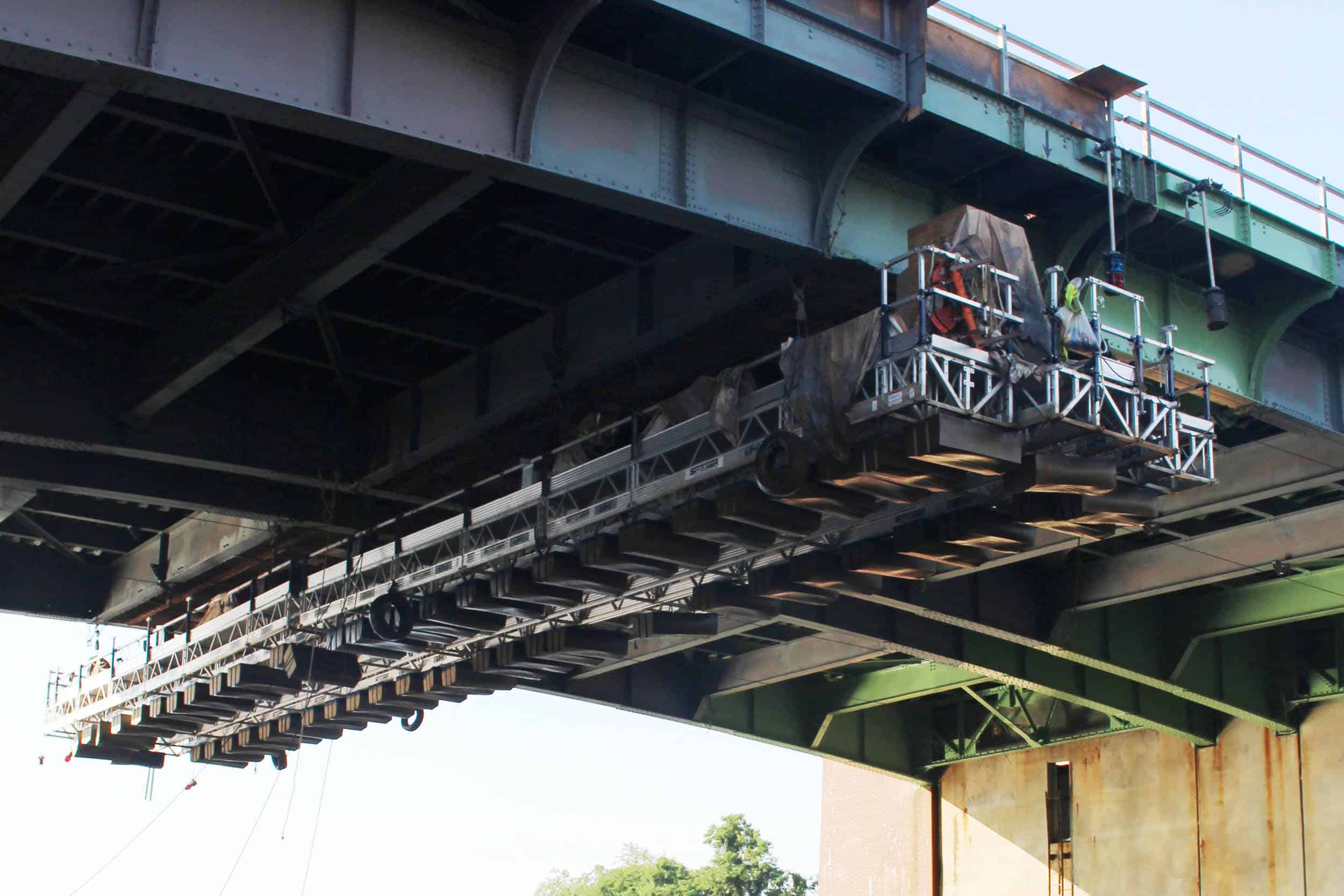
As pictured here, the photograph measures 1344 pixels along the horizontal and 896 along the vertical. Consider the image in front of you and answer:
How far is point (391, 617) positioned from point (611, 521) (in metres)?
5.76

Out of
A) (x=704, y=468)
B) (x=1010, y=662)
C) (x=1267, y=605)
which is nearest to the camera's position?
(x=704, y=468)

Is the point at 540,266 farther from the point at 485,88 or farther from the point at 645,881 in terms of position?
the point at 645,881

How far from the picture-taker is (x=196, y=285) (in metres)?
20.5

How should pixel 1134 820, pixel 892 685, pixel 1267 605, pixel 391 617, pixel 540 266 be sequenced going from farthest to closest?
pixel 892 685 → pixel 1134 820 → pixel 1267 605 → pixel 391 617 → pixel 540 266

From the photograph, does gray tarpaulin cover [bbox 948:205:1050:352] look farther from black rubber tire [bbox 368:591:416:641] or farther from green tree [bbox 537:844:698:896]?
green tree [bbox 537:844:698:896]

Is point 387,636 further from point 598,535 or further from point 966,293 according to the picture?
point 966,293

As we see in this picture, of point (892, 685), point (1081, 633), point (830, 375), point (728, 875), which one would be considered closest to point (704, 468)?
point (830, 375)

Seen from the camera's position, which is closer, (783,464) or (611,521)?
(783,464)

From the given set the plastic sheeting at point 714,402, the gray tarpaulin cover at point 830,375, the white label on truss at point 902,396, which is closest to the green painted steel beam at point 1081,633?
the plastic sheeting at point 714,402

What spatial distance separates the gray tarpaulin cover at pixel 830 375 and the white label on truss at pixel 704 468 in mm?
1439

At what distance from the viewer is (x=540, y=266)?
20.0 metres

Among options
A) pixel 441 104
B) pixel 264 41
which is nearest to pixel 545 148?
pixel 441 104

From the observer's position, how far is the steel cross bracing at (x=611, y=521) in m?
15.8

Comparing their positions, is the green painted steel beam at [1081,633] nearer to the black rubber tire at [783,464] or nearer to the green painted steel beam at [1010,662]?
the green painted steel beam at [1010,662]
